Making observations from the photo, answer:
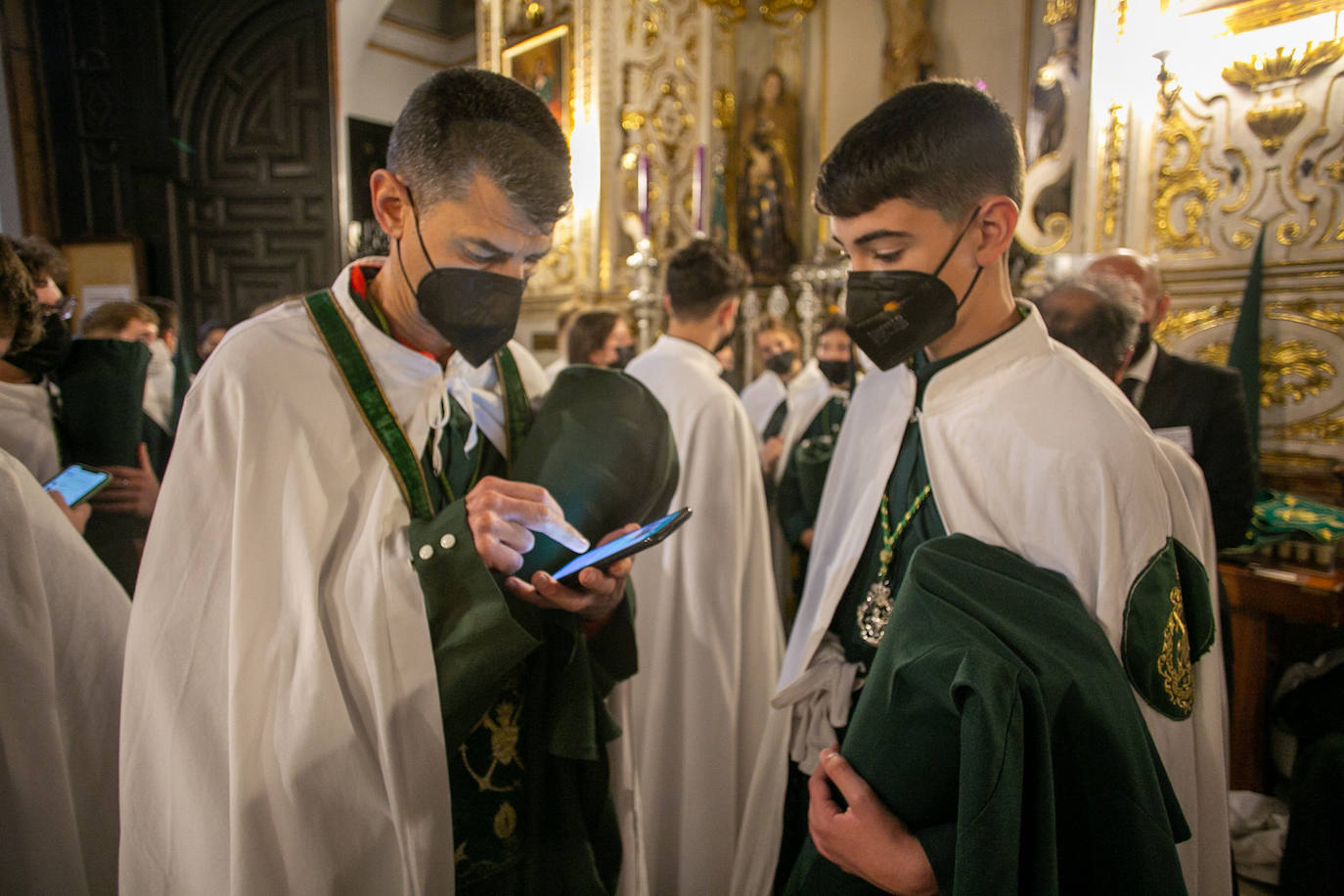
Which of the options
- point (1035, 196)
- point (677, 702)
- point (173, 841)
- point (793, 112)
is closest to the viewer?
point (173, 841)

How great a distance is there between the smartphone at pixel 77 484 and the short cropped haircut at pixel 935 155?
181 centimetres

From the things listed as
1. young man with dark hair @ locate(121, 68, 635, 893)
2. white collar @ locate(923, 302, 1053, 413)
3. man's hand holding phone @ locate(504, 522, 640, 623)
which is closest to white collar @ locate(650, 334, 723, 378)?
white collar @ locate(923, 302, 1053, 413)

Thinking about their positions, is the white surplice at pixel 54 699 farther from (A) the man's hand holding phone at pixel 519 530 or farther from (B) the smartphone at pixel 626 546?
(B) the smartphone at pixel 626 546

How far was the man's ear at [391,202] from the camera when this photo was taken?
1379 millimetres

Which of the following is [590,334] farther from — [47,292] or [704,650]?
[47,292]

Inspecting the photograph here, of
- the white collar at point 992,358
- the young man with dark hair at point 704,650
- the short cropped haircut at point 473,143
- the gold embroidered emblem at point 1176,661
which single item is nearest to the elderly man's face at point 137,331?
the young man with dark hair at point 704,650

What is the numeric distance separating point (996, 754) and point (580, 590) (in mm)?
673

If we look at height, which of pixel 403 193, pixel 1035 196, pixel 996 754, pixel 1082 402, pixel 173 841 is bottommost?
pixel 173 841

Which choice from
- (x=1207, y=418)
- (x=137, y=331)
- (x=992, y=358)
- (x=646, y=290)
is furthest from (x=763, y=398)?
(x=992, y=358)

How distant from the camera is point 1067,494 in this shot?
126cm

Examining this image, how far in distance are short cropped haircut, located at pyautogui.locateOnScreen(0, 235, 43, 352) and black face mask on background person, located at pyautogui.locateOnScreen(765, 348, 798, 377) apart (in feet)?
14.6

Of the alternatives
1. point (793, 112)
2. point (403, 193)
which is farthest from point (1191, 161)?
point (403, 193)

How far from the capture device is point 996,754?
848 mm

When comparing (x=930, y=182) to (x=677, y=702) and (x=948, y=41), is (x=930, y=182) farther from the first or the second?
(x=948, y=41)
